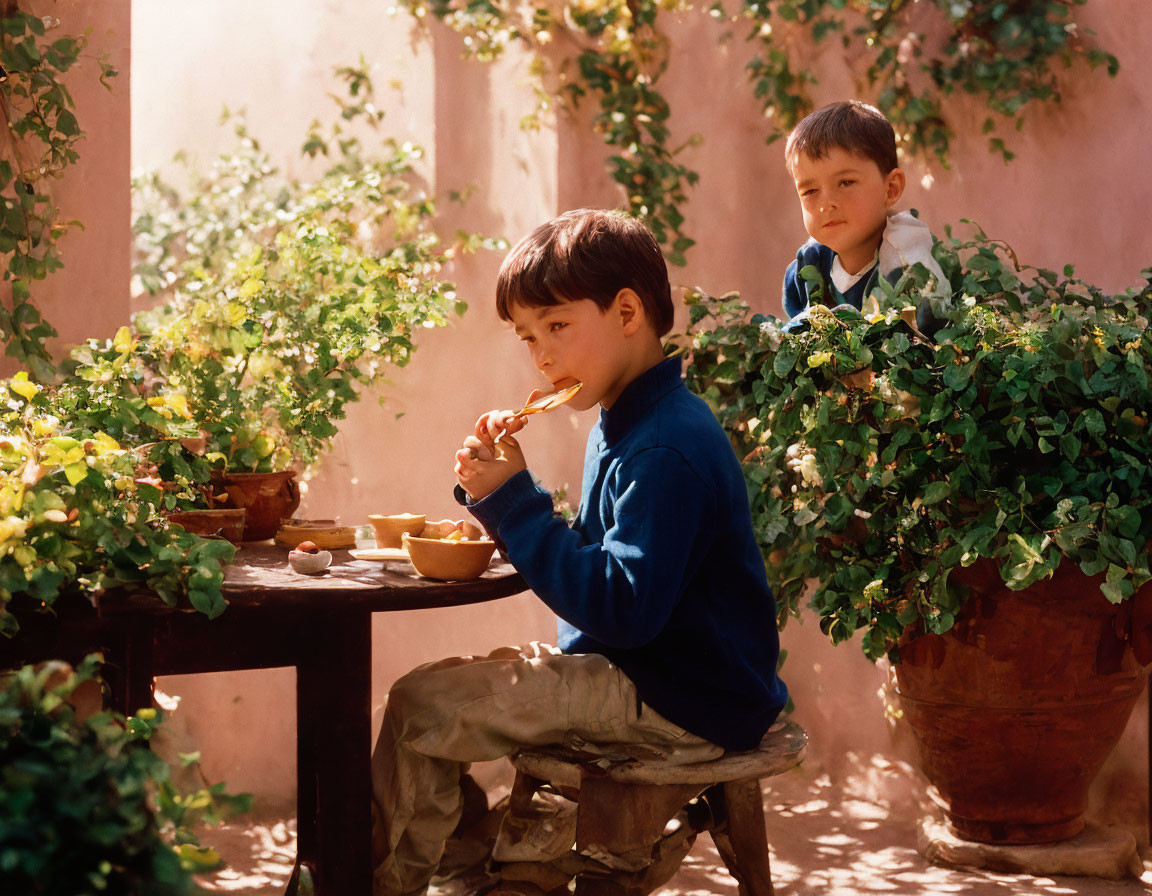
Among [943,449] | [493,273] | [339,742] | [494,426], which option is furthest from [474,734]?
[493,273]

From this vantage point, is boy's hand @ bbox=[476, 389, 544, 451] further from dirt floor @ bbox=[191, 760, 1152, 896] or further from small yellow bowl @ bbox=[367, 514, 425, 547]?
dirt floor @ bbox=[191, 760, 1152, 896]

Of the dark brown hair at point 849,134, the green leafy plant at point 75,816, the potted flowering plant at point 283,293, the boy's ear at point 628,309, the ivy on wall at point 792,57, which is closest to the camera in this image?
the green leafy plant at point 75,816

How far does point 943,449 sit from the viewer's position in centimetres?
244

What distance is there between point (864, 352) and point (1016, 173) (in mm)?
1238

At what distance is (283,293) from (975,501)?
1720 mm

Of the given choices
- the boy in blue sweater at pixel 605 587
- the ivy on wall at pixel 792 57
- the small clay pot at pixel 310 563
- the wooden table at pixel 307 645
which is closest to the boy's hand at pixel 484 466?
the boy in blue sweater at pixel 605 587

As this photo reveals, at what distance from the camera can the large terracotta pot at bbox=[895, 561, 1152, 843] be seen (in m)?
2.62

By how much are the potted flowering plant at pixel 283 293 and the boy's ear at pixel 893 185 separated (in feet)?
3.73

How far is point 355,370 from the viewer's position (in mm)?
3092

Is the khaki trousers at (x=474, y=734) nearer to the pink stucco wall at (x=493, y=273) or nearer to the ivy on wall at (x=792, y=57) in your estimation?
the pink stucco wall at (x=493, y=273)

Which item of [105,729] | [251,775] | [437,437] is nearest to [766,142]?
[437,437]

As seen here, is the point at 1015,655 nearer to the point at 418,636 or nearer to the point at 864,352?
the point at 864,352

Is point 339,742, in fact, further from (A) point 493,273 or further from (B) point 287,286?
(A) point 493,273

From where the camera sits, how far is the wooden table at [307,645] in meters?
1.65
